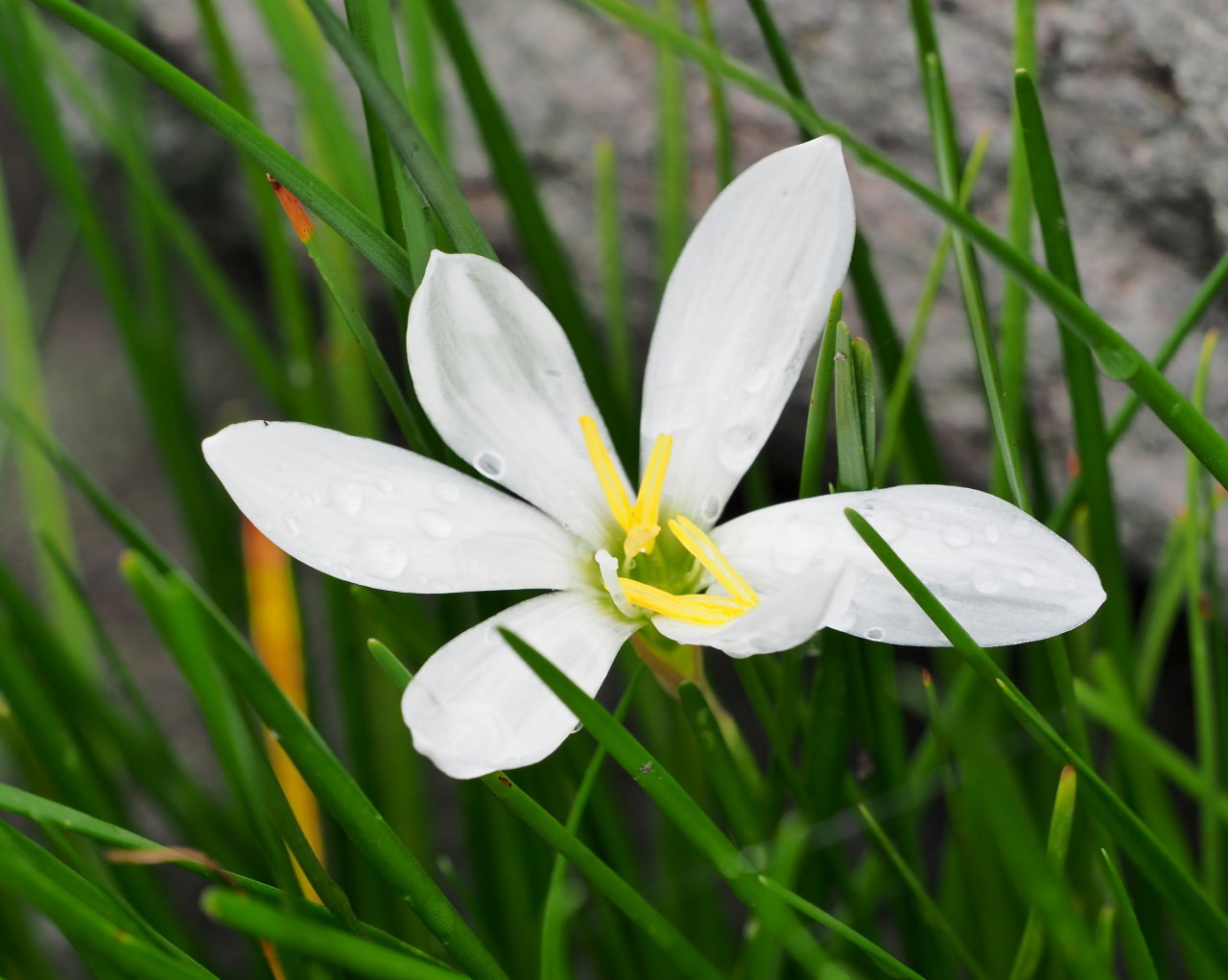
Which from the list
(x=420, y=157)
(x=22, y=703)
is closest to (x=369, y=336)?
(x=420, y=157)

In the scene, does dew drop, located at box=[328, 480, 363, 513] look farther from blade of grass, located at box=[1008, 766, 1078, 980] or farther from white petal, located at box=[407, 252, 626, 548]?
blade of grass, located at box=[1008, 766, 1078, 980]

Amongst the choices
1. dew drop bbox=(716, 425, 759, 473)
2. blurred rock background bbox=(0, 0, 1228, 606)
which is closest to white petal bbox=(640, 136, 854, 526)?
dew drop bbox=(716, 425, 759, 473)

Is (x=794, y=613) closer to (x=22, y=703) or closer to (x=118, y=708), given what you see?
(x=22, y=703)

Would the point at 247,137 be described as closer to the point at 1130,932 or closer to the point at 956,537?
the point at 956,537

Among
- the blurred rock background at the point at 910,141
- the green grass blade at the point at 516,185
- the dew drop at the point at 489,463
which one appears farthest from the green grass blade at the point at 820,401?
the blurred rock background at the point at 910,141

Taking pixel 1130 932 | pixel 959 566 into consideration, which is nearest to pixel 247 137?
pixel 959 566

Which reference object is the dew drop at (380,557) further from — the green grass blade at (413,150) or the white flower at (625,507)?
the green grass blade at (413,150)
